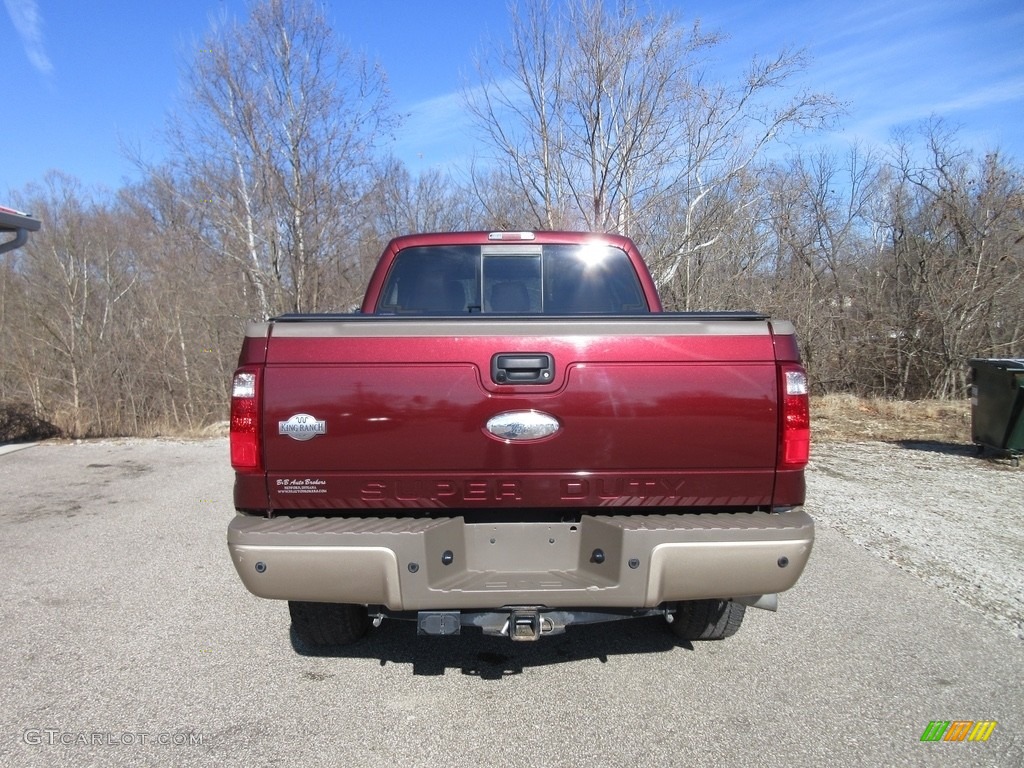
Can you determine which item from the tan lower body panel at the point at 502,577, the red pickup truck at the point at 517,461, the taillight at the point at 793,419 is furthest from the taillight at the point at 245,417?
the taillight at the point at 793,419

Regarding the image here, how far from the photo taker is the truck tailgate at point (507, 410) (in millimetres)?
2598

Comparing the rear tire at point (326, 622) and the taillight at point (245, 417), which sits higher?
the taillight at point (245, 417)

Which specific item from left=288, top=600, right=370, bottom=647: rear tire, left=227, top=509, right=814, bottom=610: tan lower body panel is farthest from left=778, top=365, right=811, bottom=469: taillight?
left=288, top=600, right=370, bottom=647: rear tire

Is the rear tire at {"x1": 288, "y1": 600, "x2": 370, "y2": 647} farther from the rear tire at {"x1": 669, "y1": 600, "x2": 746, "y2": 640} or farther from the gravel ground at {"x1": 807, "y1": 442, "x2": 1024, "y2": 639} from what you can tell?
the gravel ground at {"x1": 807, "y1": 442, "x2": 1024, "y2": 639}

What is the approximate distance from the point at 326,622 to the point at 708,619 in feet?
6.25

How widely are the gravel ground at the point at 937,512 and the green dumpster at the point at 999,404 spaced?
0.95 ft

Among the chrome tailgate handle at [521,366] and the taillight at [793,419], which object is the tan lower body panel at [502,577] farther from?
the chrome tailgate handle at [521,366]

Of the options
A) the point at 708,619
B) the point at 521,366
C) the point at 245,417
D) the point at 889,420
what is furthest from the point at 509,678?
the point at 889,420

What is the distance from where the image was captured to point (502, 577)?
8.71ft

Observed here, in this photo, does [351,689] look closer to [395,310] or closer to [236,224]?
[395,310]

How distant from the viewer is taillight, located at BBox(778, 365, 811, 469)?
262 centimetres

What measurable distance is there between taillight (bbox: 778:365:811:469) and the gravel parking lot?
1118 millimetres

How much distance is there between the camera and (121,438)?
36.4 ft

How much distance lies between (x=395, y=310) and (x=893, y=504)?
206 inches
